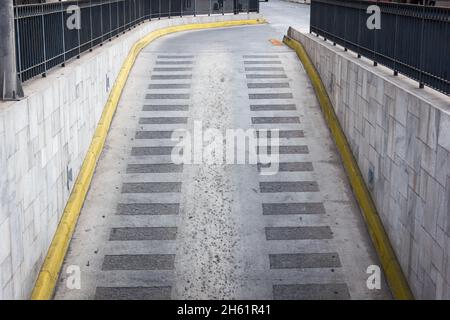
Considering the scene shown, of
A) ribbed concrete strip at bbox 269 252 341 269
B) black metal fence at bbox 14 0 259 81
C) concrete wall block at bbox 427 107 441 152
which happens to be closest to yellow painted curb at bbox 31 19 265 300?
black metal fence at bbox 14 0 259 81

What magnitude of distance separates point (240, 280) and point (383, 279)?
1930mm

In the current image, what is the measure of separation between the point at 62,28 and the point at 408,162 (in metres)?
6.74

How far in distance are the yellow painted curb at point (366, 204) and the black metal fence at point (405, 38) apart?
1.38 meters

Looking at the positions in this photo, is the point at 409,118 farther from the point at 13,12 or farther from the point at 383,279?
the point at 13,12

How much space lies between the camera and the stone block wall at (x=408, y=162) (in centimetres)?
732

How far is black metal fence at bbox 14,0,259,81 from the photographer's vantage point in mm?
9688

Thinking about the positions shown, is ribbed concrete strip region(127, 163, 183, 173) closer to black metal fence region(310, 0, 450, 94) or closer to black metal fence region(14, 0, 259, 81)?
black metal fence region(14, 0, 259, 81)

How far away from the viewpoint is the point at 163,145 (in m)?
13.3

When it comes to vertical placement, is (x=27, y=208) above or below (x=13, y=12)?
below

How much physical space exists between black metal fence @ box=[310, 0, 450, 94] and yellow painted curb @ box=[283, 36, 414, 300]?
138 centimetres

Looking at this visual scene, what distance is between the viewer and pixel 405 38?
10.0m

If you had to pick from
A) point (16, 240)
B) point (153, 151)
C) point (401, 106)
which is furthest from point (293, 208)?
point (16, 240)

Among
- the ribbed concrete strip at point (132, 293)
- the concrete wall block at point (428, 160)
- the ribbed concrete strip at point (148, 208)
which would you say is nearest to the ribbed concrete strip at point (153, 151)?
the ribbed concrete strip at point (148, 208)
